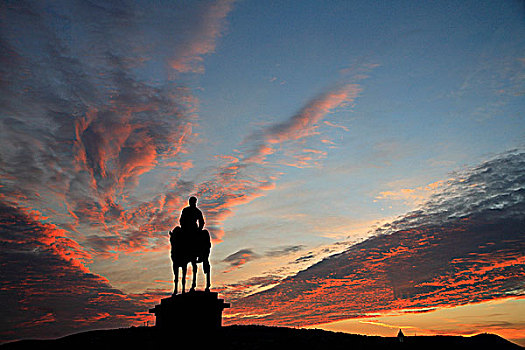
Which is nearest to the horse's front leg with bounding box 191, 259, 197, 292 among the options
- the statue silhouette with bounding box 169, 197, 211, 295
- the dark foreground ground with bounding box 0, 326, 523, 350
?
the statue silhouette with bounding box 169, 197, 211, 295

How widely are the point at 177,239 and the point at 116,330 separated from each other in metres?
20.4

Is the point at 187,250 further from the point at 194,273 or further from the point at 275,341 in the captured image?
the point at 275,341

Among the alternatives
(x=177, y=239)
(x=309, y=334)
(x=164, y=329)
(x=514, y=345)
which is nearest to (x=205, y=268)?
(x=177, y=239)

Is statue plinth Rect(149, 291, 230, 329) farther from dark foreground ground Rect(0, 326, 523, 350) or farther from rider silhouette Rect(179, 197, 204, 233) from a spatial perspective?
dark foreground ground Rect(0, 326, 523, 350)

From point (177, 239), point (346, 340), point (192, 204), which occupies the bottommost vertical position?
point (346, 340)

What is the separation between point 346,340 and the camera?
32.2 meters

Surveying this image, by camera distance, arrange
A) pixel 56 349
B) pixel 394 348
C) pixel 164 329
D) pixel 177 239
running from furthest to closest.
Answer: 1. pixel 394 348
2. pixel 56 349
3. pixel 177 239
4. pixel 164 329

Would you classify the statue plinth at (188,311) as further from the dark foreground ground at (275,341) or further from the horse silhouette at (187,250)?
the dark foreground ground at (275,341)

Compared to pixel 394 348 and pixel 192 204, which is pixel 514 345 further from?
pixel 192 204

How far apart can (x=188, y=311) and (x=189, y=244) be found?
2.60 metres

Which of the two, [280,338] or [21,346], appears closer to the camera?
[21,346]

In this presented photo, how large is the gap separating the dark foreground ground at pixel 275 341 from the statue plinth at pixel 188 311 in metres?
11.7

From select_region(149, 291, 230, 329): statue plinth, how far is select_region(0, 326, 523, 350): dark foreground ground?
1168 cm

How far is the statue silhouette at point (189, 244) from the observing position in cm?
1658
